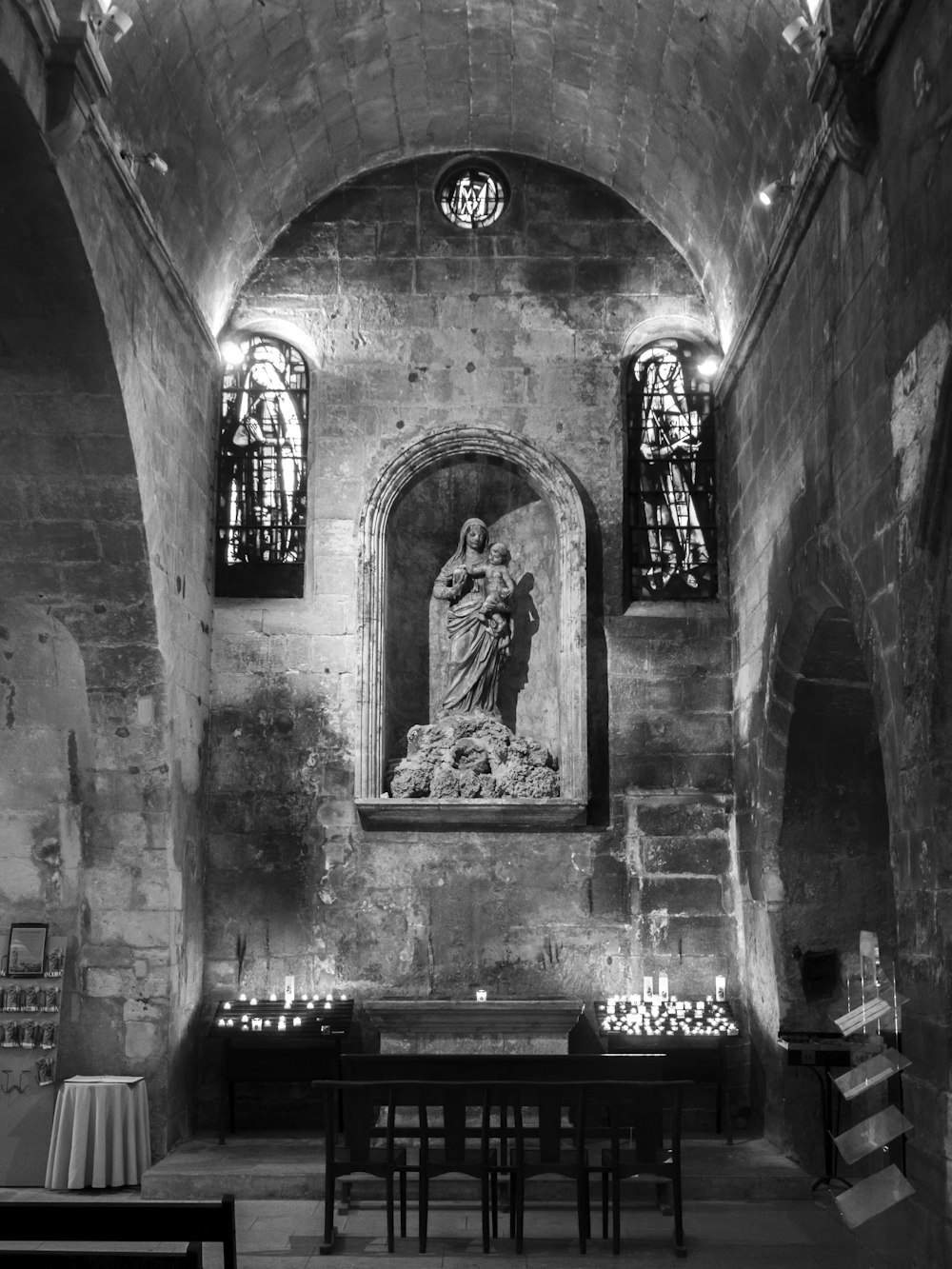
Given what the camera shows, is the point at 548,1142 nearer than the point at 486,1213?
No

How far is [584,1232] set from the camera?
7039mm

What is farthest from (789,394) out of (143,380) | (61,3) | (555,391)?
(61,3)

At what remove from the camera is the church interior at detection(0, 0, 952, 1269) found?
787cm

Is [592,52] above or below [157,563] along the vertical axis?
above

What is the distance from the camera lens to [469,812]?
→ 10.3m

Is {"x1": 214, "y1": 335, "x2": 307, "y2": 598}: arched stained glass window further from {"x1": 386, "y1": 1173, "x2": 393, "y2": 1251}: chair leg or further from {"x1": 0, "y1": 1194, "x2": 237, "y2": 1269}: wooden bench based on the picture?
{"x1": 0, "y1": 1194, "x2": 237, "y2": 1269}: wooden bench

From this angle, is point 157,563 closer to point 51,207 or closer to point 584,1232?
point 51,207

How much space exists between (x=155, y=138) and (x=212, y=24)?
79 cm

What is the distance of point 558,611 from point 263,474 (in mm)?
2635

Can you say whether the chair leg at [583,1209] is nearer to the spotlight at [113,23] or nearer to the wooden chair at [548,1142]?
the wooden chair at [548,1142]

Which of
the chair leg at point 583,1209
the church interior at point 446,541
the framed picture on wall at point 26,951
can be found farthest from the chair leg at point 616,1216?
the framed picture on wall at point 26,951

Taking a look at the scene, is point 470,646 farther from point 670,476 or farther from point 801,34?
point 801,34

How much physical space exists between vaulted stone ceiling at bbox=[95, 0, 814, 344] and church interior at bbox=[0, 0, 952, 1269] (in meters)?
0.04

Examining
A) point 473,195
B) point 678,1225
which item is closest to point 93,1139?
point 678,1225
